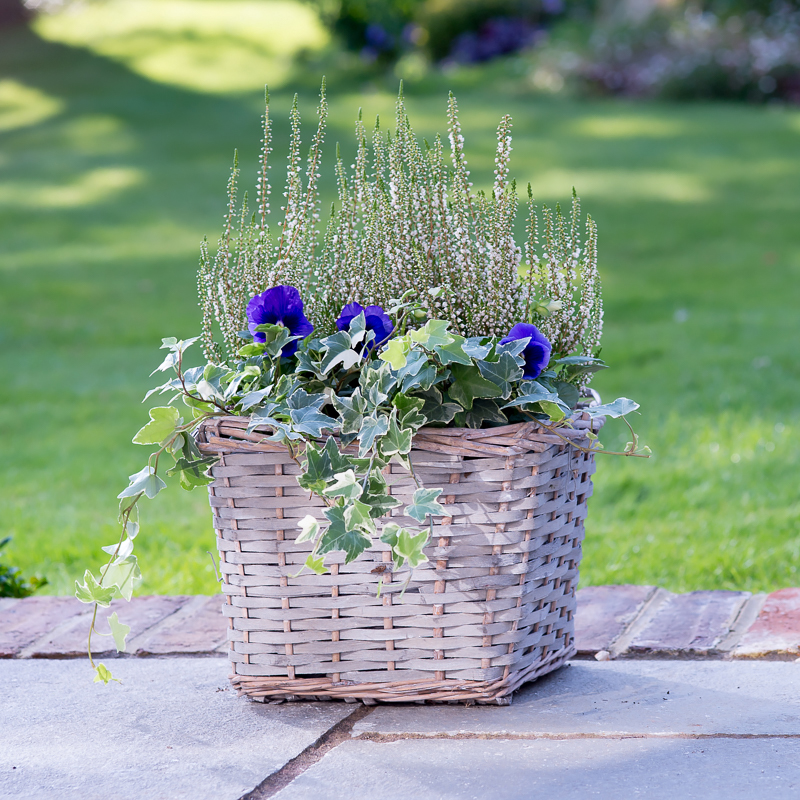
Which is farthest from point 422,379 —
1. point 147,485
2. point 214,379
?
point 147,485

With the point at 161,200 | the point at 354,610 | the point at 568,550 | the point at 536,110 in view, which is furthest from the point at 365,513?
the point at 536,110

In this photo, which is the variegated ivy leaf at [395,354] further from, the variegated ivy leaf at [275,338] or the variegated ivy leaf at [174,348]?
the variegated ivy leaf at [174,348]

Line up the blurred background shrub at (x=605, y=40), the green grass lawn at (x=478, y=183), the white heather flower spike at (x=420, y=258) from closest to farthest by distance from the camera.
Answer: the white heather flower spike at (x=420, y=258), the green grass lawn at (x=478, y=183), the blurred background shrub at (x=605, y=40)

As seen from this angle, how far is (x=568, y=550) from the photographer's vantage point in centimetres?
196

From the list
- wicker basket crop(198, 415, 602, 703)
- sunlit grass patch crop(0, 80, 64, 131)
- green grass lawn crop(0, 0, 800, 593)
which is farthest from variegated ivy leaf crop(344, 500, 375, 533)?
sunlit grass patch crop(0, 80, 64, 131)

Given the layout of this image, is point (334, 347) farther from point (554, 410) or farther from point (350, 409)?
point (554, 410)

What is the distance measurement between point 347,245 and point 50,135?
34.7ft

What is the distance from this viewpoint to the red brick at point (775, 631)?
2.10m

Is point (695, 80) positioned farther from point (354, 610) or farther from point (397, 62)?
point (354, 610)

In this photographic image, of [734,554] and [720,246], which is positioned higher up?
[720,246]

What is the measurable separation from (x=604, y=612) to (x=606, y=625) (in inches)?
3.6

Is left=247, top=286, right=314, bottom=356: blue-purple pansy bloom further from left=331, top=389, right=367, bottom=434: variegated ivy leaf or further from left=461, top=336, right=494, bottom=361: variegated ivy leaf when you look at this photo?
left=461, top=336, right=494, bottom=361: variegated ivy leaf

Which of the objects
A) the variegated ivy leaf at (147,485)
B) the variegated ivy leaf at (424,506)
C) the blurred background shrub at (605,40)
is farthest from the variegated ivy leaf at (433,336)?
the blurred background shrub at (605,40)

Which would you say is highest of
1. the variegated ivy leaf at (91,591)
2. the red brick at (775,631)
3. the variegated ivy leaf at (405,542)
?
the variegated ivy leaf at (405,542)
